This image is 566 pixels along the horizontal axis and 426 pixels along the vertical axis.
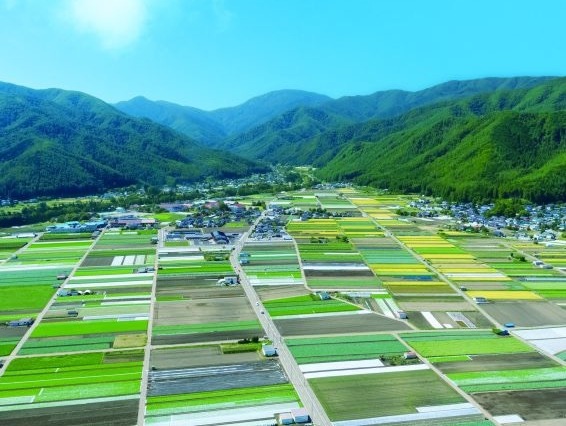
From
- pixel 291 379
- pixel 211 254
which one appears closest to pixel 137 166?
pixel 211 254

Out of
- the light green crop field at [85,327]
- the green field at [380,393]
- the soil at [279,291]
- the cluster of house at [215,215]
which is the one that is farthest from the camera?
the cluster of house at [215,215]

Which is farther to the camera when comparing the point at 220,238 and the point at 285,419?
the point at 220,238

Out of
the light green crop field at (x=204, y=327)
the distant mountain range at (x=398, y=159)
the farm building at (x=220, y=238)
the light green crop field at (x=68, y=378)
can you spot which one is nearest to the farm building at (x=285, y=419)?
the light green crop field at (x=68, y=378)

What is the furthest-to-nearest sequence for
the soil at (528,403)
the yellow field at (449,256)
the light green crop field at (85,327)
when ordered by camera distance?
the yellow field at (449,256) < the light green crop field at (85,327) < the soil at (528,403)

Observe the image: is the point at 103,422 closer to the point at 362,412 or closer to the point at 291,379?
the point at 291,379

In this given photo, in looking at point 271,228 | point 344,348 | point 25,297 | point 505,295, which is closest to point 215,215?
point 271,228

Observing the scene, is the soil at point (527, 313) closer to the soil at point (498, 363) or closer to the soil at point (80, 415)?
the soil at point (498, 363)

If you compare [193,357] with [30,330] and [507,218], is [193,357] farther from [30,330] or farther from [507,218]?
[507,218]

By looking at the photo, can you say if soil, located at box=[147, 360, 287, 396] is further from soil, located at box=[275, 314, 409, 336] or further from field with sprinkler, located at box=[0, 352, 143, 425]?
soil, located at box=[275, 314, 409, 336]

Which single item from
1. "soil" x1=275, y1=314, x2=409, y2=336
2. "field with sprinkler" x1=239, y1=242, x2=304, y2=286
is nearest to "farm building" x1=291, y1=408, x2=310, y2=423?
"soil" x1=275, y1=314, x2=409, y2=336
